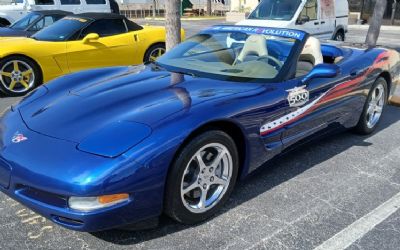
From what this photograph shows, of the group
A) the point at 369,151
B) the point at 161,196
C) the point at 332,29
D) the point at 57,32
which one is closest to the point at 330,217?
the point at 161,196

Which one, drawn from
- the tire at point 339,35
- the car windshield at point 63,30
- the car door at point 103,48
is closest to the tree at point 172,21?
the car door at point 103,48

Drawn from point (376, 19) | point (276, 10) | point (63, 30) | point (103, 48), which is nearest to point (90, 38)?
point (103, 48)

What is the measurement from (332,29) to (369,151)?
7.80 m

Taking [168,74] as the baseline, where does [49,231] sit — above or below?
below

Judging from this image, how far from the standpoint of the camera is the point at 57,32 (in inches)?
290

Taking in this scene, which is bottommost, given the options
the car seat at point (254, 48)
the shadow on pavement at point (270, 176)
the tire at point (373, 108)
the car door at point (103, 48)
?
the shadow on pavement at point (270, 176)

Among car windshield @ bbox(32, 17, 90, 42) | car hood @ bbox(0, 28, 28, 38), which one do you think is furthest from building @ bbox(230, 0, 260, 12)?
car windshield @ bbox(32, 17, 90, 42)

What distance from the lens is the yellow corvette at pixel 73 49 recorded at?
6770mm

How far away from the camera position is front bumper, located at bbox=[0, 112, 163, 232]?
2.41 m

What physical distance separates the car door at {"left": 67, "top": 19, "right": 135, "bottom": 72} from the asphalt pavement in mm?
4213

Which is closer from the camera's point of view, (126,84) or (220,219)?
(220,219)

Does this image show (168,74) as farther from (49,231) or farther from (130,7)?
(130,7)

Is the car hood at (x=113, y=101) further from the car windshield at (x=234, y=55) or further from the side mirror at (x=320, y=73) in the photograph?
the side mirror at (x=320, y=73)

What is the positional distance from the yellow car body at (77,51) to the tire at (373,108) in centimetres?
435
